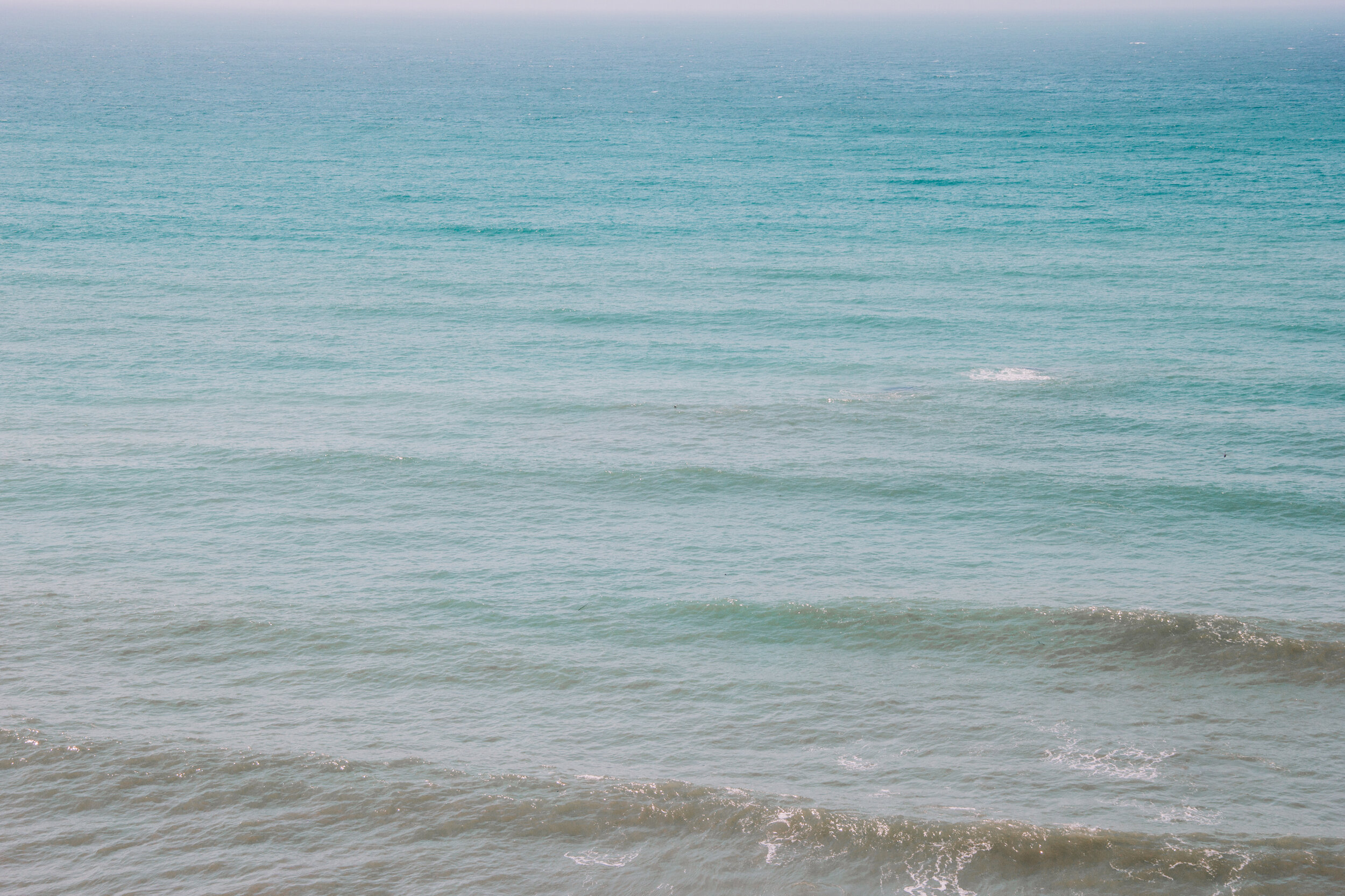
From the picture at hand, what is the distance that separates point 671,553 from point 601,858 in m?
15.7

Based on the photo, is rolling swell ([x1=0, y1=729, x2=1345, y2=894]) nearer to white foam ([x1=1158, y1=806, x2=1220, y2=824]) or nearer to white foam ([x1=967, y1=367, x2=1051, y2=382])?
white foam ([x1=1158, y1=806, x2=1220, y2=824])

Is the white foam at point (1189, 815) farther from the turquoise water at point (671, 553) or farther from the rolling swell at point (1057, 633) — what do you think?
the rolling swell at point (1057, 633)

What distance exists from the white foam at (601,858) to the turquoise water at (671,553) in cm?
9

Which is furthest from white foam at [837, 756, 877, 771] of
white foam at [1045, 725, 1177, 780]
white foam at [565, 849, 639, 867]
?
white foam at [565, 849, 639, 867]

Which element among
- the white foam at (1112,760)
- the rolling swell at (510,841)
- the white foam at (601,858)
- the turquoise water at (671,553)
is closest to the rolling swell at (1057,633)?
the turquoise water at (671,553)

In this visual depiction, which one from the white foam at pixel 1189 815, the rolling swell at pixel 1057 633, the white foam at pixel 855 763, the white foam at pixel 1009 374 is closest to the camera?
the white foam at pixel 1189 815

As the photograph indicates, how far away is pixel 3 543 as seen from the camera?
3609 cm

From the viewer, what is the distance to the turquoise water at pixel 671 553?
21938 mm

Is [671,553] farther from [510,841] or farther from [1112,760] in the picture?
[1112,760]

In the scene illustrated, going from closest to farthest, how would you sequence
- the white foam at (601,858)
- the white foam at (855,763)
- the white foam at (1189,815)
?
the white foam at (601,858) → the white foam at (1189,815) → the white foam at (855,763)

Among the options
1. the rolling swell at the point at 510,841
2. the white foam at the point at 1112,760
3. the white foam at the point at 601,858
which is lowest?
the white foam at the point at 601,858

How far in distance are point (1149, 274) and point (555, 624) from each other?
5315 cm

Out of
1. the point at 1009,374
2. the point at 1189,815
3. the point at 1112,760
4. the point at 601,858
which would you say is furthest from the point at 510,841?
the point at 1009,374

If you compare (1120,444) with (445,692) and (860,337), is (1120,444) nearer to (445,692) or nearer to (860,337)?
(860,337)
